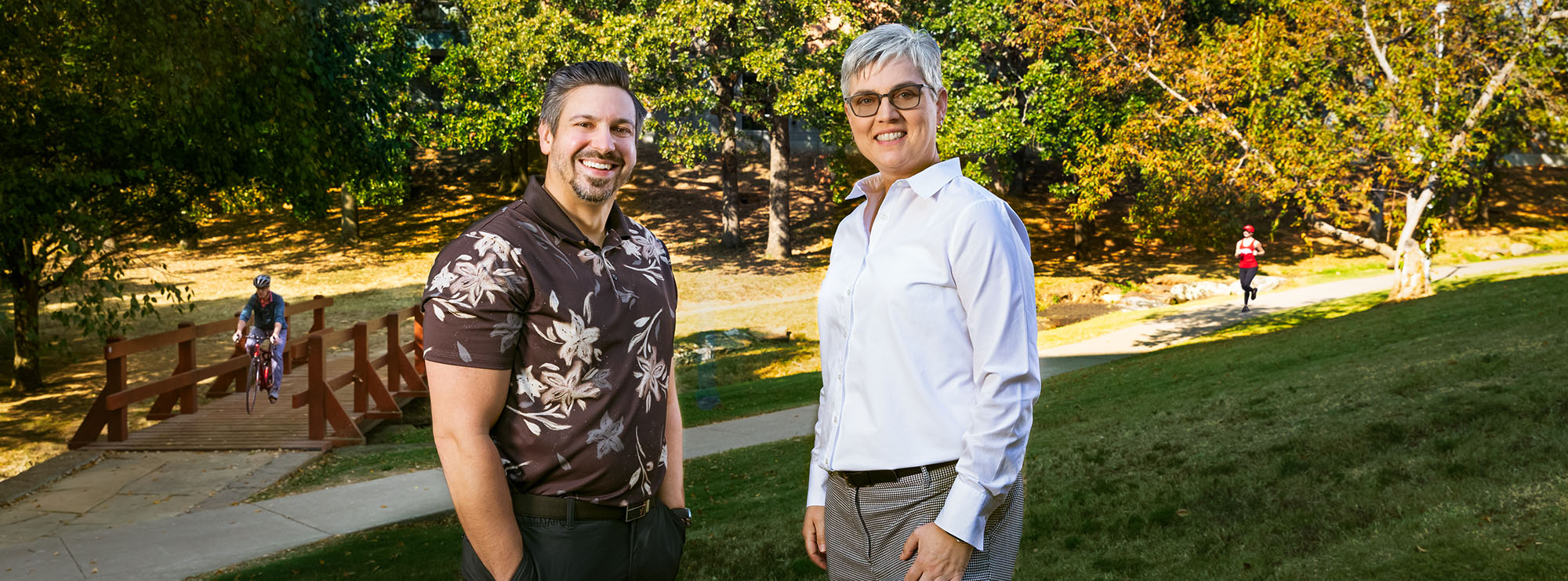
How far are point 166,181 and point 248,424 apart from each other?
4.00 m

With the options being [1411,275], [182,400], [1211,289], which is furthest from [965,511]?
[1211,289]

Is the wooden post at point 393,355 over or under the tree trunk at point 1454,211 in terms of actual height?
under

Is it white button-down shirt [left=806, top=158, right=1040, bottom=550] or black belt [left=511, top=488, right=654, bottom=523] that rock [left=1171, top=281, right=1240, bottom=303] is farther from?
black belt [left=511, top=488, right=654, bottom=523]

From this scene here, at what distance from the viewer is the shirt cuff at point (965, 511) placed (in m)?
2.14

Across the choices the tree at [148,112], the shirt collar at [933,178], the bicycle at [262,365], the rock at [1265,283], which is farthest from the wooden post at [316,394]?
the rock at [1265,283]

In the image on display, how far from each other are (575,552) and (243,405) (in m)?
11.3

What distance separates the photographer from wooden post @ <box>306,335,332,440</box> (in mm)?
10023

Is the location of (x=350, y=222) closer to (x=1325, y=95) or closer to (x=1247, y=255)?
(x=1247, y=255)

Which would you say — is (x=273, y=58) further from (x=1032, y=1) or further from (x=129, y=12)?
(x=1032, y=1)

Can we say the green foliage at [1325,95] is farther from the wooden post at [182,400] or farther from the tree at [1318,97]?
the wooden post at [182,400]

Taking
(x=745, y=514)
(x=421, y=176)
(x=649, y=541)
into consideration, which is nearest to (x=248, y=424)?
(x=745, y=514)

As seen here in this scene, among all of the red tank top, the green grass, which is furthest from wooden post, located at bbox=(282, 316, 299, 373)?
the red tank top

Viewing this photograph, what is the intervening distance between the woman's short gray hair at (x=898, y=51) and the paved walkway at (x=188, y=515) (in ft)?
18.1

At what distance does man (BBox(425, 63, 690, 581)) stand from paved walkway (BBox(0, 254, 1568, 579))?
4.77 metres
